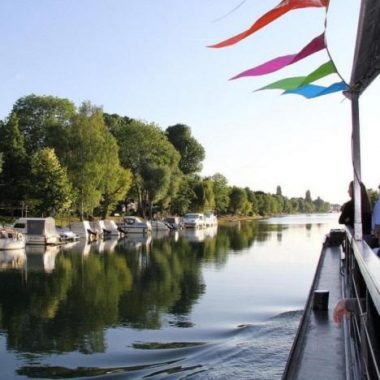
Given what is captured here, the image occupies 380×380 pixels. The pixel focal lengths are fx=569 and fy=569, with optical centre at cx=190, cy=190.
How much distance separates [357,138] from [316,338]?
7.73 feet

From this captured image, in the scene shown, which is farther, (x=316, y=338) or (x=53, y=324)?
(x=53, y=324)

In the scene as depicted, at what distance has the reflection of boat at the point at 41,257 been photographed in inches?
1166

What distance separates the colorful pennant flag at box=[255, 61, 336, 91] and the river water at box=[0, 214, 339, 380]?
256 inches

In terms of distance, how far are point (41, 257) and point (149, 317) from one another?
801 inches

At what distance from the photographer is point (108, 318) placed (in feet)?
54.0

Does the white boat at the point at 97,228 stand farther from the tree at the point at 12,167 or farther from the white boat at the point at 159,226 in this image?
the white boat at the point at 159,226

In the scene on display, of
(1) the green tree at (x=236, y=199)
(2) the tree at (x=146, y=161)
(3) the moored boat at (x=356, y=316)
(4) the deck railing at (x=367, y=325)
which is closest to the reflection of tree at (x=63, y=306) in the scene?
(3) the moored boat at (x=356, y=316)

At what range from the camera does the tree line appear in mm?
54969

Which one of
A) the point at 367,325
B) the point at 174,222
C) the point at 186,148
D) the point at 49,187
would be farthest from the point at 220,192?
the point at 367,325

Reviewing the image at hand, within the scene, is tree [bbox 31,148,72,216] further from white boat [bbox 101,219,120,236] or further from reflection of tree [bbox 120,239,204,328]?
reflection of tree [bbox 120,239,204,328]

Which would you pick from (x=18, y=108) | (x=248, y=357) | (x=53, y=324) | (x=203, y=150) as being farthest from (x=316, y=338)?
(x=203, y=150)

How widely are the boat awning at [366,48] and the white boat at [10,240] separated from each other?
35327 mm

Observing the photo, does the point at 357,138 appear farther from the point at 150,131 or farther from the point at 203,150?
the point at 203,150

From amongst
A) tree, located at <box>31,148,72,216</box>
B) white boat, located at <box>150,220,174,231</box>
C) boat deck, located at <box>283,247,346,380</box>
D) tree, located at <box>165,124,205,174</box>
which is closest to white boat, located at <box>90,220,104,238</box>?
tree, located at <box>31,148,72,216</box>
